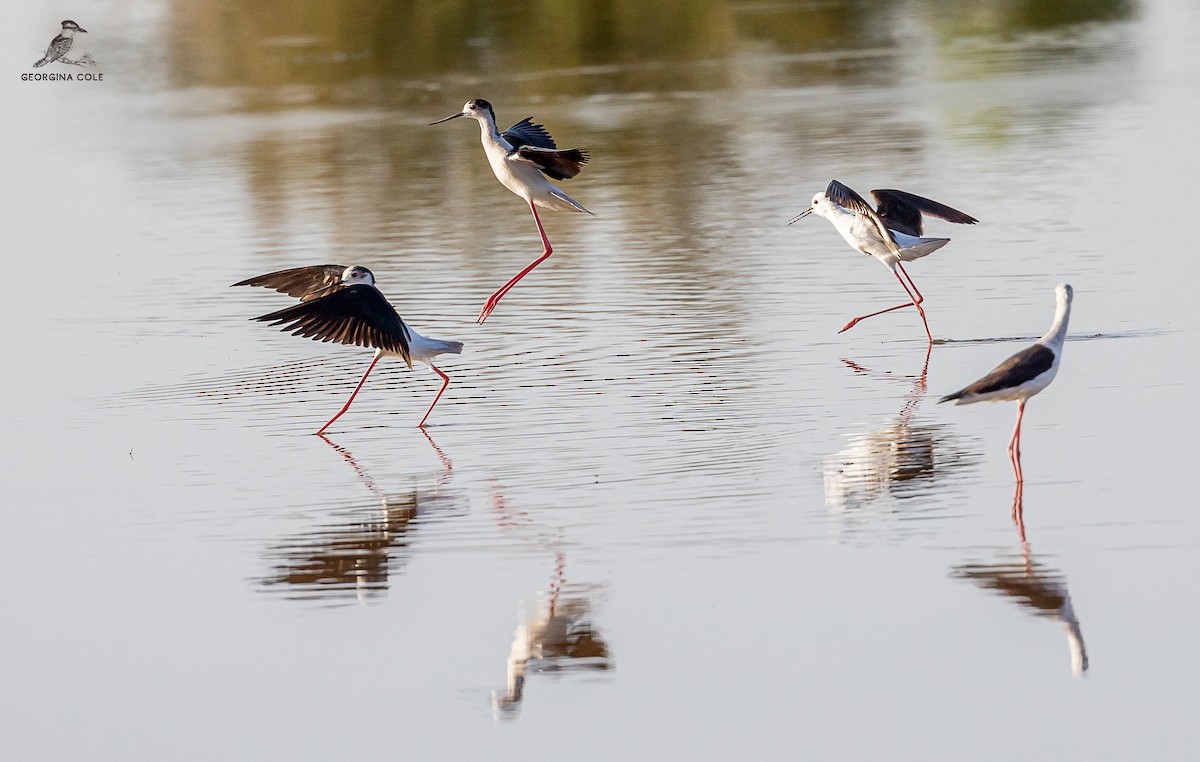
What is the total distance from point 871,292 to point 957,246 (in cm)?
201

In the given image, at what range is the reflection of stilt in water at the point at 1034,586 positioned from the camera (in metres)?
A: 6.45

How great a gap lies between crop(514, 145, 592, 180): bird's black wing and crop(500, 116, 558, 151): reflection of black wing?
26cm

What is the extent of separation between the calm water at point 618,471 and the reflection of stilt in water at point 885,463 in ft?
0.12

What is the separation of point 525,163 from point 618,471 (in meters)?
5.32

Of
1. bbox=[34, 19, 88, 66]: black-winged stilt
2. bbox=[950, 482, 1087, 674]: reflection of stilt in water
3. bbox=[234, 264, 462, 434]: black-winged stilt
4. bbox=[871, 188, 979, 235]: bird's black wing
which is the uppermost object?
bbox=[950, 482, 1087, 674]: reflection of stilt in water

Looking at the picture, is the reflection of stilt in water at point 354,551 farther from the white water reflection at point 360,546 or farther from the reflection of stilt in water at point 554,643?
the reflection of stilt in water at point 554,643

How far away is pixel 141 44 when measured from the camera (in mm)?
37812

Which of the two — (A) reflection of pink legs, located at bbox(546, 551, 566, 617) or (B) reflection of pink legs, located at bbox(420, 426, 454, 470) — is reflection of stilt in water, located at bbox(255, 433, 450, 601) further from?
(A) reflection of pink legs, located at bbox(546, 551, 566, 617)

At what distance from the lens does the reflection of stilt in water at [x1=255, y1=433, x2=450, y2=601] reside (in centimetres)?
745

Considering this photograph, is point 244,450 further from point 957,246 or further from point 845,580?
point 957,246

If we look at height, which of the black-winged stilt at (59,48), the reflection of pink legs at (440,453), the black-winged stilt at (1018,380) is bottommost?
the black-winged stilt at (59,48)

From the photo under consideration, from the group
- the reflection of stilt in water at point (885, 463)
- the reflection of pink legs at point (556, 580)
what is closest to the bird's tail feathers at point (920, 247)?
the reflection of stilt in water at point (885, 463)

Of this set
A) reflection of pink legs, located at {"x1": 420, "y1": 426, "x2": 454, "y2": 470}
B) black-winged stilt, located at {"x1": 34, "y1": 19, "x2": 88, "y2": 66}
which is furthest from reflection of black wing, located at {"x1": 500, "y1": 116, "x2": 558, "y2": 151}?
black-winged stilt, located at {"x1": 34, "y1": 19, "x2": 88, "y2": 66}

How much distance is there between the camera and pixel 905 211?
13492 millimetres
